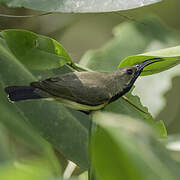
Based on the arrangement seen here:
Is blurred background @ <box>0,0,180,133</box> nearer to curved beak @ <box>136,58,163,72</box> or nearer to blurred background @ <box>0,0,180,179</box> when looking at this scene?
blurred background @ <box>0,0,180,179</box>

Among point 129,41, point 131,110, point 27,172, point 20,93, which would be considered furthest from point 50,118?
point 129,41

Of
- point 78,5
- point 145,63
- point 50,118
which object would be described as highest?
point 78,5

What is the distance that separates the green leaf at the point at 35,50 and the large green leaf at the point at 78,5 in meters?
0.09

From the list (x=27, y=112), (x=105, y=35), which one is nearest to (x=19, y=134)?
(x=27, y=112)

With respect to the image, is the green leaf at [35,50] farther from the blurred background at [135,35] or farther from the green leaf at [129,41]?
the green leaf at [129,41]

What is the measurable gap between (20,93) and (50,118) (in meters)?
0.09

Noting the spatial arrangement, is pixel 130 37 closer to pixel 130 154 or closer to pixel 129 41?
pixel 129 41

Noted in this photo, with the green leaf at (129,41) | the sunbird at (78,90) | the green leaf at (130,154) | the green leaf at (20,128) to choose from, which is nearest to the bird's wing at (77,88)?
the sunbird at (78,90)

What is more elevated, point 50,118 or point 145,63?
point 145,63

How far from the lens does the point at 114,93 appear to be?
4.09 feet

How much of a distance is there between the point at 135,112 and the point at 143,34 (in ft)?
2.43

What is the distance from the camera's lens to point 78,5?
3.62ft

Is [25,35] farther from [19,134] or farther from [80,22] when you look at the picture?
[80,22]

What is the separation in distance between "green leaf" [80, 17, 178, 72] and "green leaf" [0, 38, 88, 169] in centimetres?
40
